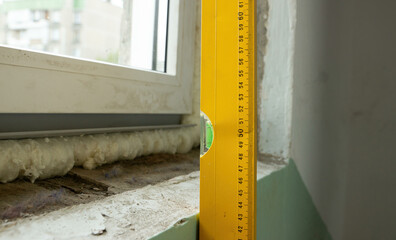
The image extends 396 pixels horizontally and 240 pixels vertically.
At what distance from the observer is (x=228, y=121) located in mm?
489

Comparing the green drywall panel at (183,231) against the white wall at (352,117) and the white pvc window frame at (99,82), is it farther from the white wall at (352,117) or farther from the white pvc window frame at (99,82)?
the white wall at (352,117)

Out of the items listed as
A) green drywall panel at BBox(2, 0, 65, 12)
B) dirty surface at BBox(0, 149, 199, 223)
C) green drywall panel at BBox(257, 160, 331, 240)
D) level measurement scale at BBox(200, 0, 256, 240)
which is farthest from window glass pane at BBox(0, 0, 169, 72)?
green drywall panel at BBox(257, 160, 331, 240)

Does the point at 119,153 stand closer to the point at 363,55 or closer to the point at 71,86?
the point at 71,86

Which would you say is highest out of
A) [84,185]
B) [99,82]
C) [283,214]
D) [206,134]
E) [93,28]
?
→ [93,28]

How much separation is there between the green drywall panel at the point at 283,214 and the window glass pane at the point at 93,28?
488mm

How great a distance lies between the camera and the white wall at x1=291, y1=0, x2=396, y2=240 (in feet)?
3.44

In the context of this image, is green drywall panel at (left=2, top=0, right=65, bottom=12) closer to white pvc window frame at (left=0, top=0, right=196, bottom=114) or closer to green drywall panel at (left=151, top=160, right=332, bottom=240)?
white pvc window frame at (left=0, top=0, right=196, bottom=114)

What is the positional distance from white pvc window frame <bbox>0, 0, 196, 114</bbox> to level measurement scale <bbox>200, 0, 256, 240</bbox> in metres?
0.30

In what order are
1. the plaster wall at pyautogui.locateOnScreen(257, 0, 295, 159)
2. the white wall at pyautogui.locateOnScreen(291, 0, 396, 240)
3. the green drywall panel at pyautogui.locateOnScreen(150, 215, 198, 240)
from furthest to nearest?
the white wall at pyautogui.locateOnScreen(291, 0, 396, 240) → the plaster wall at pyautogui.locateOnScreen(257, 0, 295, 159) → the green drywall panel at pyautogui.locateOnScreen(150, 215, 198, 240)

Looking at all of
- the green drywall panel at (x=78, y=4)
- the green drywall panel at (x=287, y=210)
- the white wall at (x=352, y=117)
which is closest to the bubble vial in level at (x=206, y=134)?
the green drywall panel at (x=287, y=210)

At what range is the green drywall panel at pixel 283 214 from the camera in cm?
48

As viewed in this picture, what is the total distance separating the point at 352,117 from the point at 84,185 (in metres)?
0.97

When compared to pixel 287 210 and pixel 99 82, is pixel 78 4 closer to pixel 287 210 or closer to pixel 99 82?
pixel 99 82

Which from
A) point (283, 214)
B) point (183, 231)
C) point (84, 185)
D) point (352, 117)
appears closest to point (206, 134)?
point (183, 231)
